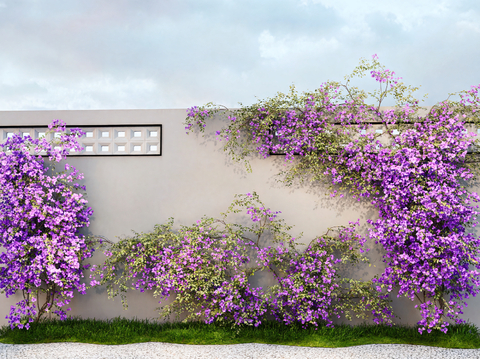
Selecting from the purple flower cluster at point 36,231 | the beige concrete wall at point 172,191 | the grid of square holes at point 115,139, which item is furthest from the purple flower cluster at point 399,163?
the purple flower cluster at point 36,231

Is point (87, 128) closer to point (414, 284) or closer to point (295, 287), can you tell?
point (295, 287)

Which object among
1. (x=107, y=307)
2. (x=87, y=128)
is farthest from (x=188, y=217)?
(x=87, y=128)

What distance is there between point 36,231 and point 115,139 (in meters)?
1.70

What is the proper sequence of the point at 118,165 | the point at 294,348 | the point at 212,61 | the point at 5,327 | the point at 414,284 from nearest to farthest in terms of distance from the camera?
1. the point at 294,348
2. the point at 414,284
3. the point at 5,327
4. the point at 118,165
5. the point at 212,61

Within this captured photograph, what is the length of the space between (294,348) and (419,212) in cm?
230

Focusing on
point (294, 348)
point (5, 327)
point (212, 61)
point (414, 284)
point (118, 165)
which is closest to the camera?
point (294, 348)

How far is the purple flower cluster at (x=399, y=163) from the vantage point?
380cm

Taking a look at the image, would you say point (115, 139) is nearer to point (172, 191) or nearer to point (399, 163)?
point (172, 191)

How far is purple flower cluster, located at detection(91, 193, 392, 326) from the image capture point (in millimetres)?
3896

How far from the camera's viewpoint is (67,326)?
4.08m

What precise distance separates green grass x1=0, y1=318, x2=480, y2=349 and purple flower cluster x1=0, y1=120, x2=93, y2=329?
23 centimetres

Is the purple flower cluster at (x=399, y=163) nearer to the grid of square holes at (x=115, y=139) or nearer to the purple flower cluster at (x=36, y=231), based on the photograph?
the grid of square holes at (x=115, y=139)

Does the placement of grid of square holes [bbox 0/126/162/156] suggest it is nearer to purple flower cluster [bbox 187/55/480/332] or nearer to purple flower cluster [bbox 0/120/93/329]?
purple flower cluster [bbox 0/120/93/329]

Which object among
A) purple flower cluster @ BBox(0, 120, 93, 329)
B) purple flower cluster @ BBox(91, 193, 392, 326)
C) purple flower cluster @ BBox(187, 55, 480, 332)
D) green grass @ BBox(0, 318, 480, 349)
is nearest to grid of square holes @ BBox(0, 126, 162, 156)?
purple flower cluster @ BBox(0, 120, 93, 329)
